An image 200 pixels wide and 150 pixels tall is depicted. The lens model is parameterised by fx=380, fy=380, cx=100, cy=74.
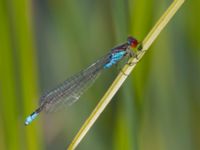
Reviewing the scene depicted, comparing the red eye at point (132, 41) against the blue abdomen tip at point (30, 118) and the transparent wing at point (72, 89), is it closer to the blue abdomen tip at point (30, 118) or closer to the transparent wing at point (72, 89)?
the transparent wing at point (72, 89)

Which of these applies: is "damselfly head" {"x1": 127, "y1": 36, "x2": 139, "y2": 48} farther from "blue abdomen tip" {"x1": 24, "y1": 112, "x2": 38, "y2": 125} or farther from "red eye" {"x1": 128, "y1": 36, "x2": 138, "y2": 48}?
"blue abdomen tip" {"x1": 24, "y1": 112, "x2": 38, "y2": 125}

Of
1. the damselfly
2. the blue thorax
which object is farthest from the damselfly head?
the blue thorax

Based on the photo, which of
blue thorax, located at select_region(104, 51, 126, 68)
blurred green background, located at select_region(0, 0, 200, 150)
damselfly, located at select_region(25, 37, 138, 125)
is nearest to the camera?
blurred green background, located at select_region(0, 0, 200, 150)

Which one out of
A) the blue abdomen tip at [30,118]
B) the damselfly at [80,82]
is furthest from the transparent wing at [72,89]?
the blue abdomen tip at [30,118]

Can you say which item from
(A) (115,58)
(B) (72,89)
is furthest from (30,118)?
(A) (115,58)

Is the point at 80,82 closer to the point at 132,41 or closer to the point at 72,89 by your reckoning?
the point at 72,89

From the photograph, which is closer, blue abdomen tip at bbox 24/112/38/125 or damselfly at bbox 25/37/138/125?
blue abdomen tip at bbox 24/112/38/125

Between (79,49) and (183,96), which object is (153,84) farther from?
(79,49)
